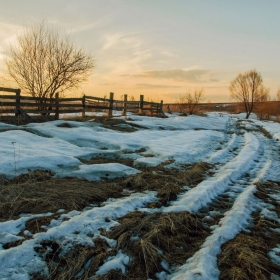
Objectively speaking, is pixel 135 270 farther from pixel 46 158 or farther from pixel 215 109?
pixel 215 109

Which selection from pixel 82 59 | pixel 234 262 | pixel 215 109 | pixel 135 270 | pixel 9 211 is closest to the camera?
pixel 135 270

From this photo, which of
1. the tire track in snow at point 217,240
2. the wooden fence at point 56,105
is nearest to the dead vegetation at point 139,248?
the tire track in snow at point 217,240

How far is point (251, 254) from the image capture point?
7.90ft

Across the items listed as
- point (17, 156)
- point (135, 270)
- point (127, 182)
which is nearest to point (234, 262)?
point (135, 270)

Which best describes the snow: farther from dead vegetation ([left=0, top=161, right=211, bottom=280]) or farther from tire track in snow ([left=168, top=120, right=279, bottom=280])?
tire track in snow ([left=168, top=120, right=279, bottom=280])

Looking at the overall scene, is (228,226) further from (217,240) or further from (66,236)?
(66,236)

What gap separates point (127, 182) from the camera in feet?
15.2

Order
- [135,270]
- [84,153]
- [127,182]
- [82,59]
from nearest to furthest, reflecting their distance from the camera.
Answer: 1. [135,270]
2. [127,182]
3. [84,153]
4. [82,59]

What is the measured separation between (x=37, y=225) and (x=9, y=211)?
2.09 ft

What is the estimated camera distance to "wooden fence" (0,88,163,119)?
38.1 ft

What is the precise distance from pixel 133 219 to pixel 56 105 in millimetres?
11891

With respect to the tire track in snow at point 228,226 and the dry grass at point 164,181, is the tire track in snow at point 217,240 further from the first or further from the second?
the dry grass at point 164,181

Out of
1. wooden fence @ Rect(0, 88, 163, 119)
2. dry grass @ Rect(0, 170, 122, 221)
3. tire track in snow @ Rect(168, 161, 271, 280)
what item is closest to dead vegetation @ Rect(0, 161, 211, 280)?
dry grass @ Rect(0, 170, 122, 221)

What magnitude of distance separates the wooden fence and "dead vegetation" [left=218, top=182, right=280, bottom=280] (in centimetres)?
971
